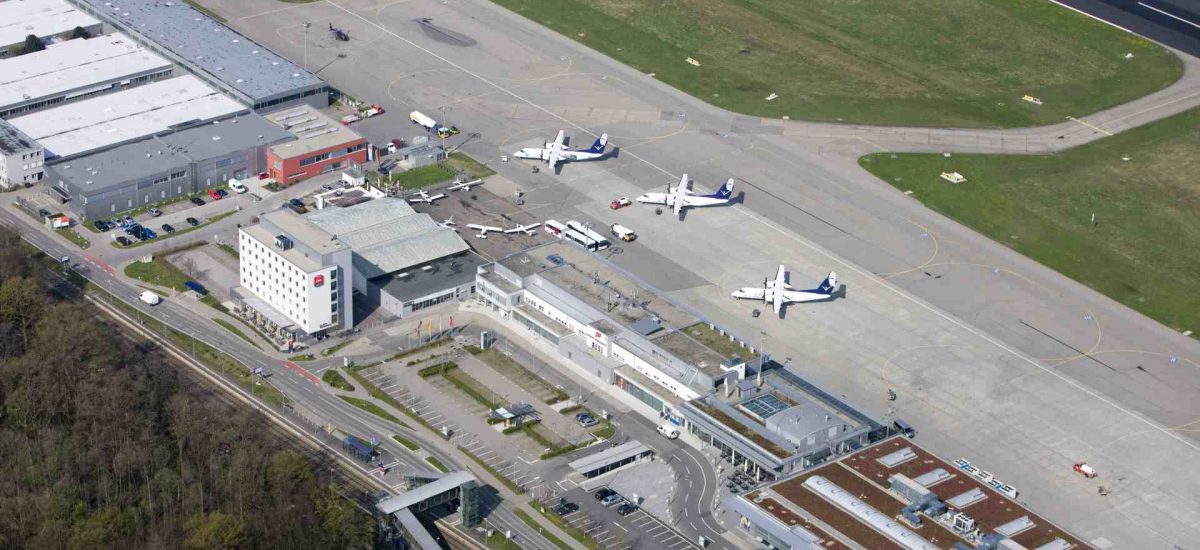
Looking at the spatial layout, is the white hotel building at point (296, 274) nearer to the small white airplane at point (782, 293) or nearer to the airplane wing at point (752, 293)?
the airplane wing at point (752, 293)

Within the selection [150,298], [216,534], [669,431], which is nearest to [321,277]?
[150,298]

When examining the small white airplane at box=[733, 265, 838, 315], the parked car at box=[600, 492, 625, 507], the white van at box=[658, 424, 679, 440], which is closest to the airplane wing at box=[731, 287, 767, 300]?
the small white airplane at box=[733, 265, 838, 315]

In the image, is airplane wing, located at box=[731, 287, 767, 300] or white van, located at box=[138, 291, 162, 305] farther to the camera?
airplane wing, located at box=[731, 287, 767, 300]

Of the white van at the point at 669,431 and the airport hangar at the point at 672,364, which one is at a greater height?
the airport hangar at the point at 672,364

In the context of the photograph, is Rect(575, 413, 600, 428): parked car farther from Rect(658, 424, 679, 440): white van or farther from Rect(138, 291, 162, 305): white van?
Rect(138, 291, 162, 305): white van

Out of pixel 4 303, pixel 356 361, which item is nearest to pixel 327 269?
pixel 356 361

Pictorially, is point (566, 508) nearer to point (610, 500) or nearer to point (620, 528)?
point (610, 500)

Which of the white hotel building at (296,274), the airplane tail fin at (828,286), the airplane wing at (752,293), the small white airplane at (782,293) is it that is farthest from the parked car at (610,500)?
the airplane tail fin at (828,286)
